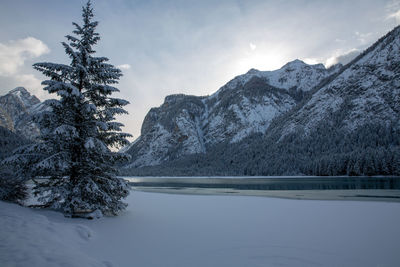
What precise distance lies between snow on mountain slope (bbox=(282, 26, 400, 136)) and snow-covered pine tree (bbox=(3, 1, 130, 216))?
14522 cm

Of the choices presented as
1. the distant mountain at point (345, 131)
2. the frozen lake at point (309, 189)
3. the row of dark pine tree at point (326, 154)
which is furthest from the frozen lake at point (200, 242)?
the distant mountain at point (345, 131)

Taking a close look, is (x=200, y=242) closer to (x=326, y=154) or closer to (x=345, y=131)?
(x=326, y=154)

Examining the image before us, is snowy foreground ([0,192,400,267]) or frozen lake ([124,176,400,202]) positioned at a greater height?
snowy foreground ([0,192,400,267])

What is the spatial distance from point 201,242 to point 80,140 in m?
8.20

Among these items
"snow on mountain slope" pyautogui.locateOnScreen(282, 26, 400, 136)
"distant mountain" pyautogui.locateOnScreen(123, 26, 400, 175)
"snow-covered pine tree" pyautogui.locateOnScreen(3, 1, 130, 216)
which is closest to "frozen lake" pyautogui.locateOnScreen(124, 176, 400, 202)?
"snow-covered pine tree" pyautogui.locateOnScreen(3, 1, 130, 216)

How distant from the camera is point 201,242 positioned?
7305mm

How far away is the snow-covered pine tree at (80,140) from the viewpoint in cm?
1033

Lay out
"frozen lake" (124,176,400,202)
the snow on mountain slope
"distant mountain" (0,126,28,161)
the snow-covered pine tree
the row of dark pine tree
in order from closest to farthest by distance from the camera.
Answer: the snow-covered pine tree, "frozen lake" (124,176,400,202), "distant mountain" (0,126,28,161), the row of dark pine tree, the snow on mountain slope

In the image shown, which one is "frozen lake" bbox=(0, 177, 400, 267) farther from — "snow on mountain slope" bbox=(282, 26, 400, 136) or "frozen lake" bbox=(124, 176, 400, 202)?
"snow on mountain slope" bbox=(282, 26, 400, 136)

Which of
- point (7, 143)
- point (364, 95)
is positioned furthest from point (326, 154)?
point (7, 143)

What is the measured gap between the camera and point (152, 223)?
1024 centimetres

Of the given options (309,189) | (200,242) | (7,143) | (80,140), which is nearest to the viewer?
(200,242)

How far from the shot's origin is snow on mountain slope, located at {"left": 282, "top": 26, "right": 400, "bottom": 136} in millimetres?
125750

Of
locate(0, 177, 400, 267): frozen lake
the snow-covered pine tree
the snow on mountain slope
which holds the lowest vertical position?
locate(0, 177, 400, 267): frozen lake
